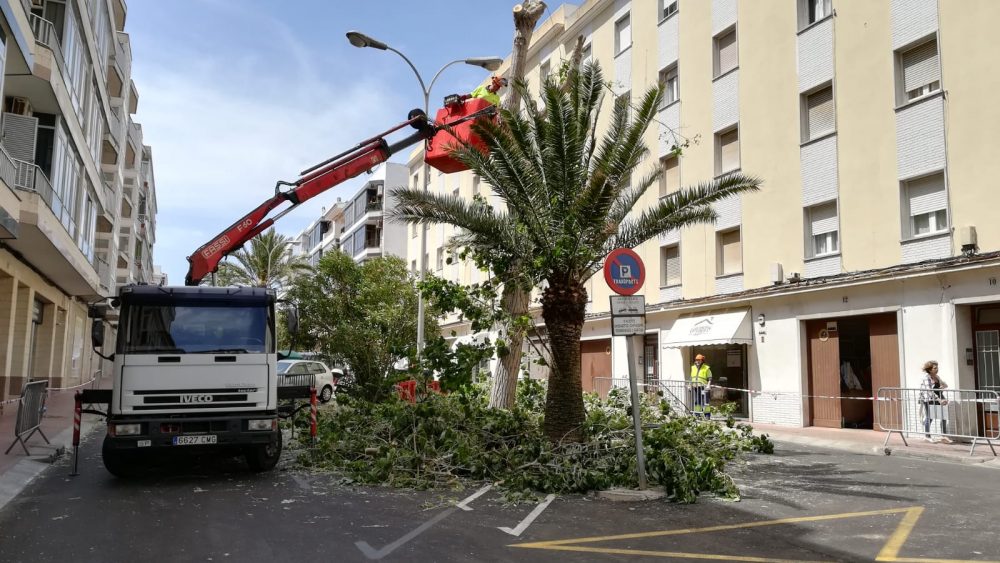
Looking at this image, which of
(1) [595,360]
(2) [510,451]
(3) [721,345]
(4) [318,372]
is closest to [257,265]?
(4) [318,372]

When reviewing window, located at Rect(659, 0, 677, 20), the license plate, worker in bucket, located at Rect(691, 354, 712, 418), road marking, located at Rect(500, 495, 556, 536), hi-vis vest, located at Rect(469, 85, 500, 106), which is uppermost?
window, located at Rect(659, 0, 677, 20)

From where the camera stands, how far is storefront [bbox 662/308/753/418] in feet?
69.4

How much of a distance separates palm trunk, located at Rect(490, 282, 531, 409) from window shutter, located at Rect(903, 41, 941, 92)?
10181 millimetres

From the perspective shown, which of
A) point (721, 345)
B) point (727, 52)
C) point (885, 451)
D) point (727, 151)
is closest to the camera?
point (885, 451)

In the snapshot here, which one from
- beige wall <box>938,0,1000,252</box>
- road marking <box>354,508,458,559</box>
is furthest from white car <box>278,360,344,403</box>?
road marking <box>354,508,458,559</box>

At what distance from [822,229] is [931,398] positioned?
5.95 m

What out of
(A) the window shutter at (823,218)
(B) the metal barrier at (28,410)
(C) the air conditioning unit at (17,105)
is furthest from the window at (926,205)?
(C) the air conditioning unit at (17,105)

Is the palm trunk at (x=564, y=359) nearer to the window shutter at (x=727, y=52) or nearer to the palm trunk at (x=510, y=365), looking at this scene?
the palm trunk at (x=510, y=365)

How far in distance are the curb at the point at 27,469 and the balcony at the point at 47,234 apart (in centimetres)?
600

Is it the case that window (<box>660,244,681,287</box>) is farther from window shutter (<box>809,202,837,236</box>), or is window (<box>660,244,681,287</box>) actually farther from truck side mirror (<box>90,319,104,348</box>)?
truck side mirror (<box>90,319,104,348</box>)

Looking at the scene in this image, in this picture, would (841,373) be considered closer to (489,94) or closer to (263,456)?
(489,94)

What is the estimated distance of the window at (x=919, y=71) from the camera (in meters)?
16.6

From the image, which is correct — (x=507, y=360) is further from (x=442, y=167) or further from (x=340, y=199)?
(x=340, y=199)

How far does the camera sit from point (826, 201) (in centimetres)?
1888
